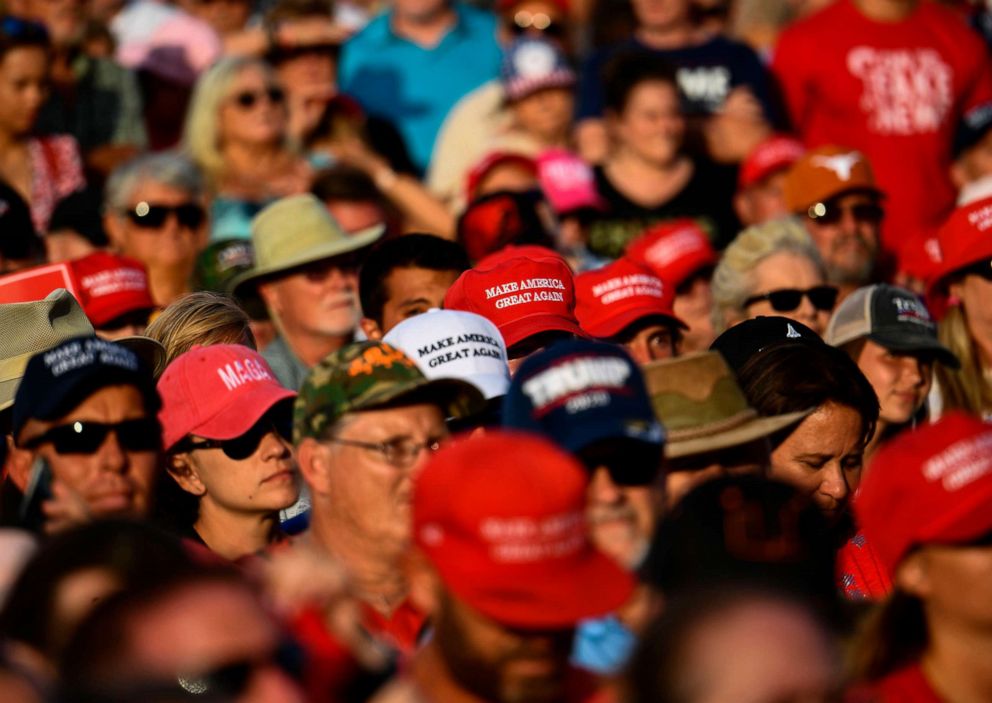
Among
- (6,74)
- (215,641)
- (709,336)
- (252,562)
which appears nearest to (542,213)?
(709,336)

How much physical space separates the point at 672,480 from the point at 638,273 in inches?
92.1

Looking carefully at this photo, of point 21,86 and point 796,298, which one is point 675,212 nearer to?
point 796,298

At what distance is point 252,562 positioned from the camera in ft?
16.0

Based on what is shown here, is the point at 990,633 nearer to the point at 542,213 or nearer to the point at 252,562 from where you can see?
the point at 252,562

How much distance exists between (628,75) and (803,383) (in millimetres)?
4153

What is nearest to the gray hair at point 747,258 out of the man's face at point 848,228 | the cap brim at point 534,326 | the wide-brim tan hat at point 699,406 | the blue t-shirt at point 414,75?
the man's face at point 848,228

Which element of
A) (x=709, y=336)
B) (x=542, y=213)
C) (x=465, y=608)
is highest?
(x=465, y=608)

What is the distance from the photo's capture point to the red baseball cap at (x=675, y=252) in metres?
8.85

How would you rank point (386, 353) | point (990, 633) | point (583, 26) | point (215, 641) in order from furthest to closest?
1. point (583, 26)
2. point (386, 353)
3. point (990, 633)
4. point (215, 641)

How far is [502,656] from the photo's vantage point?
3.91 meters

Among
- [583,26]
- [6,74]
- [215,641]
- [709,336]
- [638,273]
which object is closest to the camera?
[215,641]

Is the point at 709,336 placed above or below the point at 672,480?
below

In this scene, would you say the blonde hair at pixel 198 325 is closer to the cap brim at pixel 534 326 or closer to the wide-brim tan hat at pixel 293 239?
the cap brim at pixel 534 326

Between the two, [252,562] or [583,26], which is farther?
[583,26]
